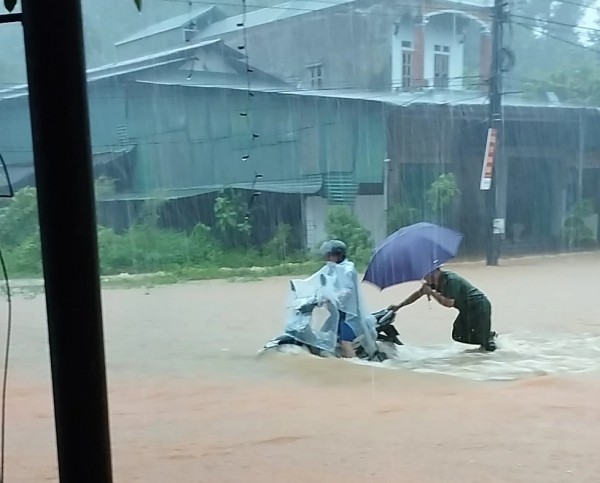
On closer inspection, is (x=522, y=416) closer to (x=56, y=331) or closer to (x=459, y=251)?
(x=459, y=251)

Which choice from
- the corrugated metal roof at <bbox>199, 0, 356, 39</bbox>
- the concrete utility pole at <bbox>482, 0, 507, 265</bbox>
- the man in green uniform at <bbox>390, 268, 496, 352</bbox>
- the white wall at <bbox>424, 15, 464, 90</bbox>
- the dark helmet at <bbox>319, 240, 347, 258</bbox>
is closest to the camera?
the corrugated metal roof at <bbox>199, 0, 356, 39</bbox>

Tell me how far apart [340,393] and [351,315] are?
0.35m

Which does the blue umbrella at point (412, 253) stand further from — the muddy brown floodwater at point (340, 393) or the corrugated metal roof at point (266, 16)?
the corrugated metal roof at point (266, 16)

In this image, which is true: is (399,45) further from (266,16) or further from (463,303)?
(463,303)

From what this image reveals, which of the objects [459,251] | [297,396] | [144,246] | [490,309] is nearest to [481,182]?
[459,251]

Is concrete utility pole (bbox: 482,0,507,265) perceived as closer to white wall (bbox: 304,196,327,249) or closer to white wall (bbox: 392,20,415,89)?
white wall (bbox: 392,20,415,89)

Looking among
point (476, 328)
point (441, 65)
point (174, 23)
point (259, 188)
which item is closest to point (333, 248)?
point (259, 188)

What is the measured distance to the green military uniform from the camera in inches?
99.3

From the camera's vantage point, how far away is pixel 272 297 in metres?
2.43

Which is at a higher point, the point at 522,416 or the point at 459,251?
the point at 459,251

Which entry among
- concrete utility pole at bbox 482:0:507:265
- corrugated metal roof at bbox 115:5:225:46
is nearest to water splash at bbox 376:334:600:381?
concrete utility pole at bbox 482:0:507:265

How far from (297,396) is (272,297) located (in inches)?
15.4

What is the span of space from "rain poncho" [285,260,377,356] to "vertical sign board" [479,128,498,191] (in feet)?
1.62

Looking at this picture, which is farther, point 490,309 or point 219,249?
point 490,309
